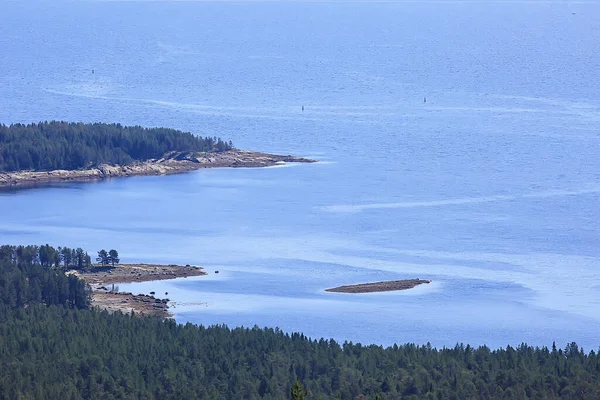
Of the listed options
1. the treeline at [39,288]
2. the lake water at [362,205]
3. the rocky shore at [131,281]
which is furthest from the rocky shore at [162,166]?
the treeline at [39,288]

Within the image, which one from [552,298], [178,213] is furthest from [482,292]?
[178,213]

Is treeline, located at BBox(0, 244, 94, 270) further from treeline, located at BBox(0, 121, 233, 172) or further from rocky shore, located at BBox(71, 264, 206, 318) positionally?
treeline, located at BBox(0, 121, 233, 172)

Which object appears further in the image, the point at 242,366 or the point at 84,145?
the point at 84,145

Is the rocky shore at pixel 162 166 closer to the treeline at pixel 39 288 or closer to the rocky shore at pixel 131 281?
the rocky shore at pixel 131 281

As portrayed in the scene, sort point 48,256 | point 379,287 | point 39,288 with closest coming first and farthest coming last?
point 39,288 < point 379,287 < point 48,256

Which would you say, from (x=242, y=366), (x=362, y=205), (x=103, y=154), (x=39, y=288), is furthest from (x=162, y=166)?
(x=242, y=366)

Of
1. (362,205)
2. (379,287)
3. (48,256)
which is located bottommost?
(379,287)

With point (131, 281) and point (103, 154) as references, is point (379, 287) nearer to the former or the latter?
point (131, 281)

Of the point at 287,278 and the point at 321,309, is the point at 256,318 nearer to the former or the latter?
the point at 321,309
